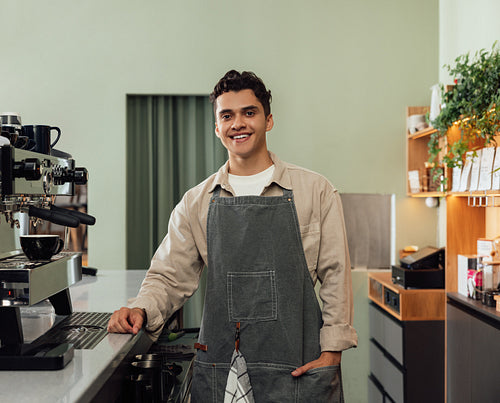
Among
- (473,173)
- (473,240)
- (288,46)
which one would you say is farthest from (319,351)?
(288,46)

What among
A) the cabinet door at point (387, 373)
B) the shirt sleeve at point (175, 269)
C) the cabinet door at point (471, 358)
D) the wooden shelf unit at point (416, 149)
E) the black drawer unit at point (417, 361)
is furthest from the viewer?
the wooden shelf unit at point (416, 149)

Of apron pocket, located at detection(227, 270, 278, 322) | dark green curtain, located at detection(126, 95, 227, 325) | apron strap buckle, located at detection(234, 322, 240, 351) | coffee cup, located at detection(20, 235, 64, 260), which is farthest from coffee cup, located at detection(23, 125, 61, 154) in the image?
dark green curtain, located at detection(126, 95, 227, 325)

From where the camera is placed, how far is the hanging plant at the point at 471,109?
2.37 metres

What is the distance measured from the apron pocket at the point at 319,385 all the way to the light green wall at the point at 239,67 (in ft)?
7.40

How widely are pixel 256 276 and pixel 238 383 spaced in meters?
0.34

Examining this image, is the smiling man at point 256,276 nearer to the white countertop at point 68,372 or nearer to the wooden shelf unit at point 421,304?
the white countertop at point 68,372

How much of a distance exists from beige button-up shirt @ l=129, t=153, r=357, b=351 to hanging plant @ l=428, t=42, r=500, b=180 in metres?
1.07

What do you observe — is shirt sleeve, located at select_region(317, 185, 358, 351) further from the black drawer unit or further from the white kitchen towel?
the black drawer unit

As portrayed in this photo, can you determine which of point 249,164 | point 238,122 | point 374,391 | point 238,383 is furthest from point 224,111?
A: point 374,391

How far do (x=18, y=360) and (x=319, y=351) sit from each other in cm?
89

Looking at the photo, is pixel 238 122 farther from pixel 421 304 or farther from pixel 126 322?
pixel 421 304

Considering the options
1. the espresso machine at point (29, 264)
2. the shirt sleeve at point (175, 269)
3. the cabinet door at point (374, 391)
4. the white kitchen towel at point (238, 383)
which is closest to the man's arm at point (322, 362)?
the white kitchen towel at point (238, 383)

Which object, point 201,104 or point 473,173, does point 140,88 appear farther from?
point 473,173

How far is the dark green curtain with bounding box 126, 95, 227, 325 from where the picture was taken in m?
3.84
